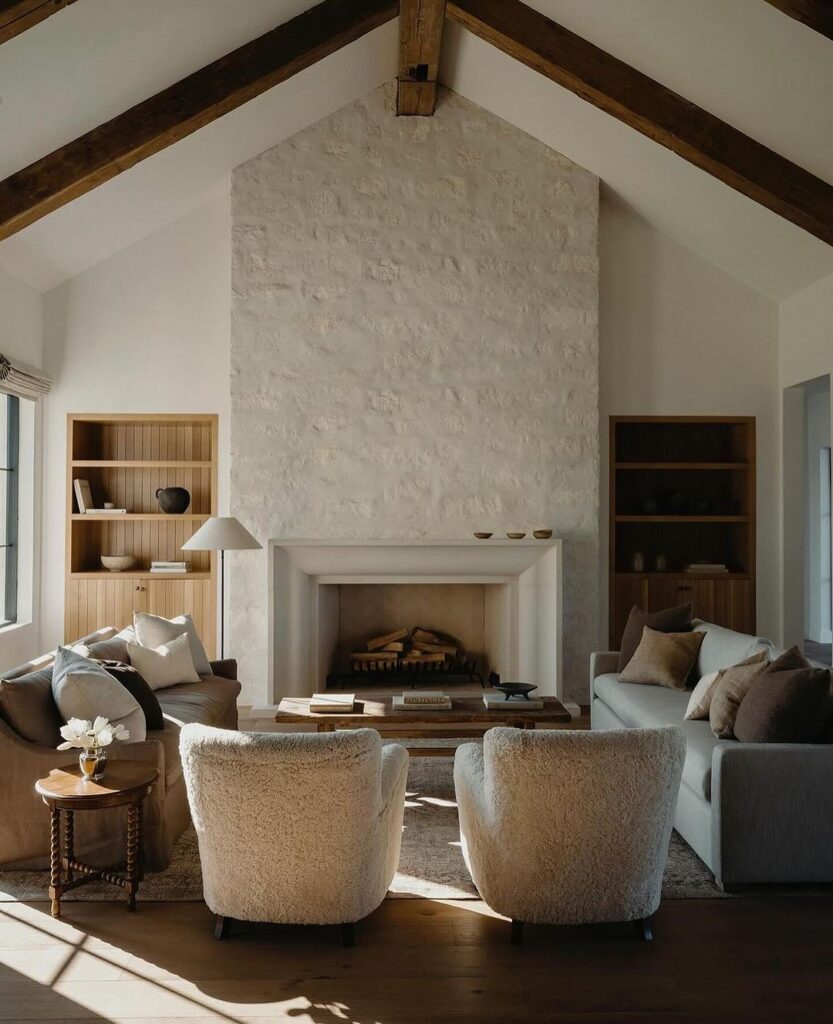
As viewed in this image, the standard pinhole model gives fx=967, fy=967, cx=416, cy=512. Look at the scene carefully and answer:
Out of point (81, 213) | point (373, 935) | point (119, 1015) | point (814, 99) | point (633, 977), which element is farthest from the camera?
point (81, 213)

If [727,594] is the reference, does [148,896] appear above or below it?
below

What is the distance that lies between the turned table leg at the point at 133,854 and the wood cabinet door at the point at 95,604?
12.3 feet

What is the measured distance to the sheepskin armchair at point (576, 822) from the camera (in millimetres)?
3000

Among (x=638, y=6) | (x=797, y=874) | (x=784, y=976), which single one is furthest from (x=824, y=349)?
(x=784, y=976)

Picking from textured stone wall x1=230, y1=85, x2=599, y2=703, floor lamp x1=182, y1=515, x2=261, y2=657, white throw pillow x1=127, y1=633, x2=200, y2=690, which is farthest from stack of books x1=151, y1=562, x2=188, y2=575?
white throw pillow x1=127, y1=633, x2=200, y2=690

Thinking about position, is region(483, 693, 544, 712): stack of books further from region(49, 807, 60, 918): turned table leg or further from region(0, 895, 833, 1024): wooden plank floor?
region(49, 807, 60, 918): turned table leg

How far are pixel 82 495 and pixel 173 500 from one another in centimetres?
67

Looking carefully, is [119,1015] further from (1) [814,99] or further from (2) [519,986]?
(1) [814,99]

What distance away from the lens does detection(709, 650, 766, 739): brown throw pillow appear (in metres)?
4.04

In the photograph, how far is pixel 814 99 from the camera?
489cm

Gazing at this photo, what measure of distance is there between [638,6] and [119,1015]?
497cm

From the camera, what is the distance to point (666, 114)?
5.55 metres

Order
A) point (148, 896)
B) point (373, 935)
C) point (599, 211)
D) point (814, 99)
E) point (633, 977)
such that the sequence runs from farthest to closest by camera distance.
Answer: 1. point (599, 211)
2. point (814, 99)
3. point (148, 896)
4. point (373, 935)
5. point (633, 977)

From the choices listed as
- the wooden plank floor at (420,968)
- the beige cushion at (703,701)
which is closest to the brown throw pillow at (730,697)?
the beige cushion at (703,701)
